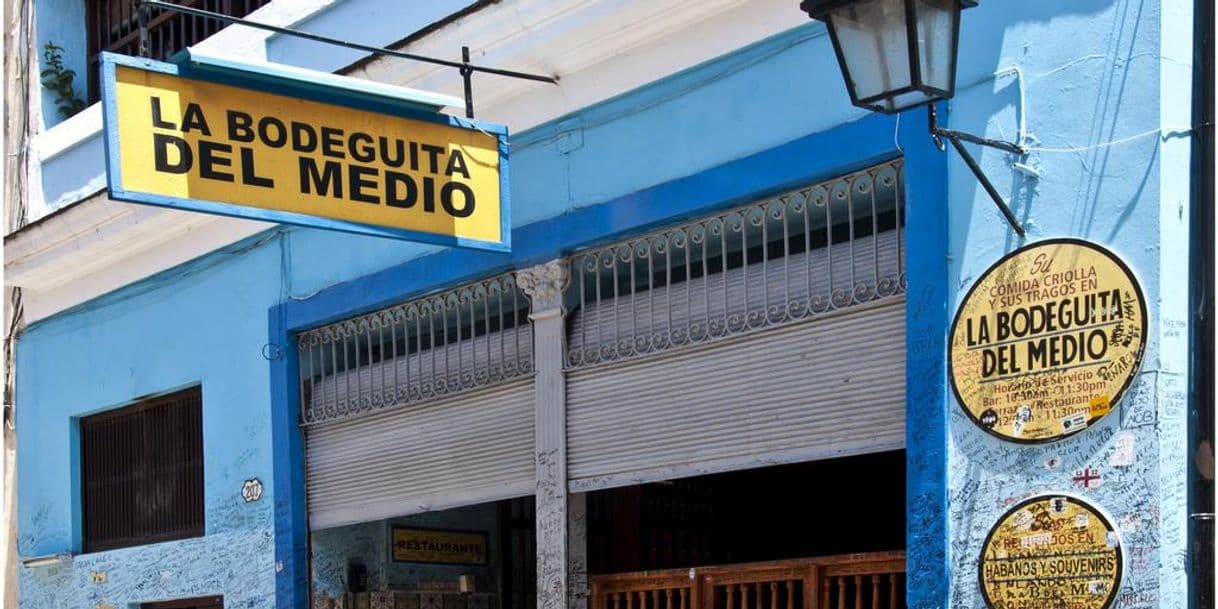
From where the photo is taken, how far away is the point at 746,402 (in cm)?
738

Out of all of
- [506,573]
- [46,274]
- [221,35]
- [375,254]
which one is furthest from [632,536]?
[46,274]

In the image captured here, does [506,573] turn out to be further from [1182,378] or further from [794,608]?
[1182,378]

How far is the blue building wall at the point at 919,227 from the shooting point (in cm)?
582

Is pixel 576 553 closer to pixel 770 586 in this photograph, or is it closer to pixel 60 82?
pixel 770 586

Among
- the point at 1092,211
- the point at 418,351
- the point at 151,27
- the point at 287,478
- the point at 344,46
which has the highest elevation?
the point at 151,27

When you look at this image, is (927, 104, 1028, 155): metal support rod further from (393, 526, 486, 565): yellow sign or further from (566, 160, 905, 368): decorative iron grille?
(393, 526, 486, 565): yellow sign

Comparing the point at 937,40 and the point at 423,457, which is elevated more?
the point at 937,40

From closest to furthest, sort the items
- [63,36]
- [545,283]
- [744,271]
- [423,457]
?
[744,271] < [545,283] < [423,457] < [63,36]

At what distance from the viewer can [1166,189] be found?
229 inches

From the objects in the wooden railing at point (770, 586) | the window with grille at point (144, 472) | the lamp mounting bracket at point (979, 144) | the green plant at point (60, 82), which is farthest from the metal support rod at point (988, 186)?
the green plant at point (60, 82)

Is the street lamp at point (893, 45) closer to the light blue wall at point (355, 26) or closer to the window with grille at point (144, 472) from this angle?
the light blue wall at point (355, 26)

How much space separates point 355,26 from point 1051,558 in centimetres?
490

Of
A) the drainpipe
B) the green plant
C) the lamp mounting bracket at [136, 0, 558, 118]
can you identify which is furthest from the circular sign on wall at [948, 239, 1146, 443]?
the green plant

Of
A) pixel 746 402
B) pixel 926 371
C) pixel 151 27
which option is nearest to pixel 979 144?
pixel 926 371
